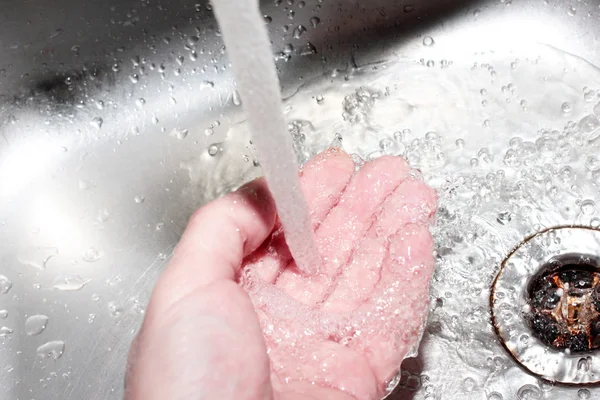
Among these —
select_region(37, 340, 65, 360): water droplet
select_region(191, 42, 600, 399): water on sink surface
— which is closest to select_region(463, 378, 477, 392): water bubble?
select_region(191, 42, 600, 399): water on sink surface

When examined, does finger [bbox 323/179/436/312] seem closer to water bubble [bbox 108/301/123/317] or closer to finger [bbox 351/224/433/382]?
finger [bbox 351/224/433/382]

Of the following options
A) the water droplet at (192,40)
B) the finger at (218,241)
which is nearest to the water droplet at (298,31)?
the water droplet at (192,40)

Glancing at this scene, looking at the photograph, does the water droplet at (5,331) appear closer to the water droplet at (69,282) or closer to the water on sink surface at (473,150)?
the water droplet at (69,282)

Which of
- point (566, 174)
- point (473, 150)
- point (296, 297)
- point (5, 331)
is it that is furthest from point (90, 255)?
point (566, 174)

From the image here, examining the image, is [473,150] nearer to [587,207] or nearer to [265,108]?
[587,207]

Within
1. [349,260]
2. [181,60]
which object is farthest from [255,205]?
[181,60]
